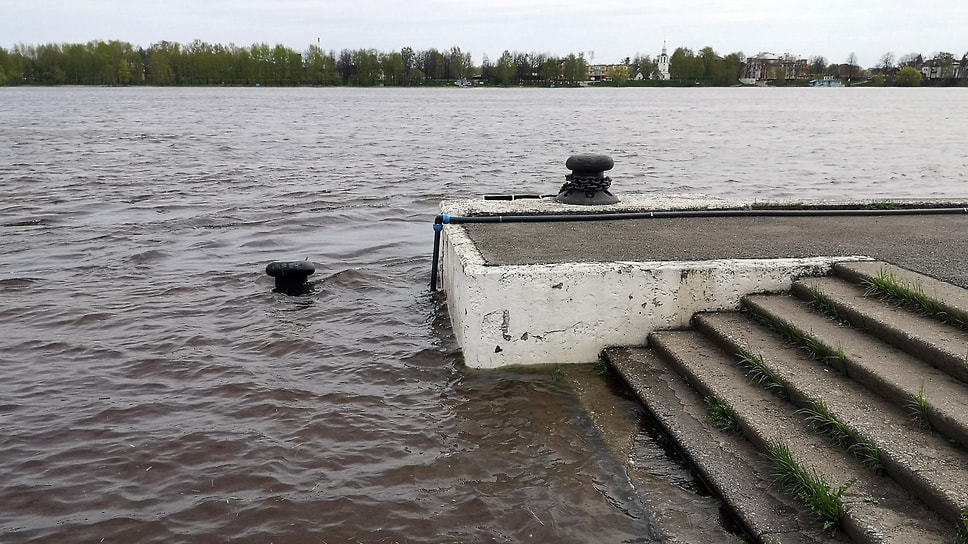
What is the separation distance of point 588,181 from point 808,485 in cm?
555

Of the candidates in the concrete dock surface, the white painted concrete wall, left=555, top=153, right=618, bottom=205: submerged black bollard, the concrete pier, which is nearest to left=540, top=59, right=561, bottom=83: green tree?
left=555, top=153, right=618, bottom=205: submerged black bollard

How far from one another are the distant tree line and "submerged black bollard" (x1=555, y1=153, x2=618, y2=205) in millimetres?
172024

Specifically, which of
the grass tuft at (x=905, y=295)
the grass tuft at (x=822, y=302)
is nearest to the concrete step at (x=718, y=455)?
the grass tuft at (x=822, y=302)

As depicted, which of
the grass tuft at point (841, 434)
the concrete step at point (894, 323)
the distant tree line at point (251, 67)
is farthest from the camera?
the distant tree line at point (251, 67)

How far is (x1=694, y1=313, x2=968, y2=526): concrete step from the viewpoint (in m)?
3.59

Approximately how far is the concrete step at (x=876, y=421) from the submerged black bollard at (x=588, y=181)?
3.60 metres

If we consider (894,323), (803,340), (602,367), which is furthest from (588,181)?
(894,323)

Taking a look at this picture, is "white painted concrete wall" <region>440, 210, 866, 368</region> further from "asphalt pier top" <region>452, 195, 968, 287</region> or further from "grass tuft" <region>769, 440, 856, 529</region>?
"grass tuft" <region>769, 440, 856, 529</region>

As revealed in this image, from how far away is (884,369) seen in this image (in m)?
4.50

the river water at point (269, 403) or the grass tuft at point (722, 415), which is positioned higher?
the grass tuft at point (722, 415)

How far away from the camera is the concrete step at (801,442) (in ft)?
11.5

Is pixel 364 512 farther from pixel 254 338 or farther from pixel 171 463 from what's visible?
pixel 254 338

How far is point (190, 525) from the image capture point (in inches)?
165

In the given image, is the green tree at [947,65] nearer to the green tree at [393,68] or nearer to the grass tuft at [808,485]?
the green tree at [393,68]
